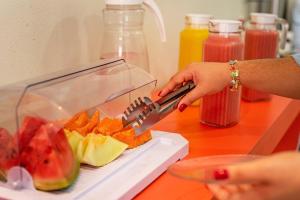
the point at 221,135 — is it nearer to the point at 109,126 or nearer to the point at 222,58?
the point at 222,58

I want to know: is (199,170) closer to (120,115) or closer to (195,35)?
(120,115)

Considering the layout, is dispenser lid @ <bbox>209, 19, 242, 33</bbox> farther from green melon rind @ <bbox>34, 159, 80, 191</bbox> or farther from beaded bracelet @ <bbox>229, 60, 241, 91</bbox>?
green melon rind @ <bbox>34, 159, 80, 191</bbox>

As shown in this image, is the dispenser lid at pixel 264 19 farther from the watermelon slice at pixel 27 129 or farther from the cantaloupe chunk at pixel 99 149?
the watermelon slice at pixel 27 129

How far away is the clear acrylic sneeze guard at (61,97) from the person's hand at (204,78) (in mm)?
74

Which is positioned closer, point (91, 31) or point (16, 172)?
point (16, 172)

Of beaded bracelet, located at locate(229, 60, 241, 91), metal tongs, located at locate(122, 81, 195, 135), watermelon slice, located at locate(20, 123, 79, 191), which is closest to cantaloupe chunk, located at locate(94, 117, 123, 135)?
metal tongs, located at locate(122, 81, 195, 135)

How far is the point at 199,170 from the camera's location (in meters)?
0.49

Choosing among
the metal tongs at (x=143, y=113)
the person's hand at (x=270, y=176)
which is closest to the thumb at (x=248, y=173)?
the person's hand at (x=270, y=176)

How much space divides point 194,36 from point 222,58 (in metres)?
0.19

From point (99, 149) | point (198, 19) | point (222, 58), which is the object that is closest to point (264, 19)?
point (198, 19)

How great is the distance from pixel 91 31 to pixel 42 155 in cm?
43

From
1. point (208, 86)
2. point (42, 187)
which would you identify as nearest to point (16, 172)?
point (42, 187)

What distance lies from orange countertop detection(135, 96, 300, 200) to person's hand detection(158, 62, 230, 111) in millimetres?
98

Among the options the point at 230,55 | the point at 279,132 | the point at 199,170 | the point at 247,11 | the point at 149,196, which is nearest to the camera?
the point at 199,170
